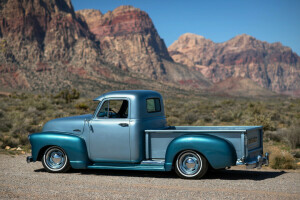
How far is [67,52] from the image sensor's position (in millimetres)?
117625

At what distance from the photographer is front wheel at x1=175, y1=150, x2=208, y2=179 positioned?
8.16m

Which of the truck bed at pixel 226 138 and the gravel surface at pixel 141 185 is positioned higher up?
the truck bed at pixel 226 138

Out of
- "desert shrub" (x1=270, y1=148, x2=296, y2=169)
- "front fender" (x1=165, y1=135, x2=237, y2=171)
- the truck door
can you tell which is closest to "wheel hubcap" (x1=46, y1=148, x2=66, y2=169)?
the truck door

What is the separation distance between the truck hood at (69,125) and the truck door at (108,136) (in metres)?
0.30

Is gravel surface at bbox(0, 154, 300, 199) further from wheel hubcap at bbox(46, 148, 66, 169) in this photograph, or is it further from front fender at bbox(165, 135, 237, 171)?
front fender at bbox(165, 135, 237, 171)

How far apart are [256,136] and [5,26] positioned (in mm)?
114572

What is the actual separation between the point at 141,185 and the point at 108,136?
1513 mm

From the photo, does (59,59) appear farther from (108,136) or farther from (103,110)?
(108,136)

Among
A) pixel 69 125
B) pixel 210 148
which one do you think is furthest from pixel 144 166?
pixel 69 125

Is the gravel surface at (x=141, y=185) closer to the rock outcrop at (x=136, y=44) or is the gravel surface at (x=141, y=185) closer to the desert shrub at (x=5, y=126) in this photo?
the desert shrub at (x=5, y=126)

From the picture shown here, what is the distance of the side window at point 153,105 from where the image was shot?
9.36 m

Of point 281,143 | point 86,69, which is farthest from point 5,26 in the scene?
point 281,143

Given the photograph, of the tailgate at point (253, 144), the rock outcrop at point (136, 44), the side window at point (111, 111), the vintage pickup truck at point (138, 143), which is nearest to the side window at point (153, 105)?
the vintage pickup truck at point (138, 143)

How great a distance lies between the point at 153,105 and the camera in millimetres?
9602
